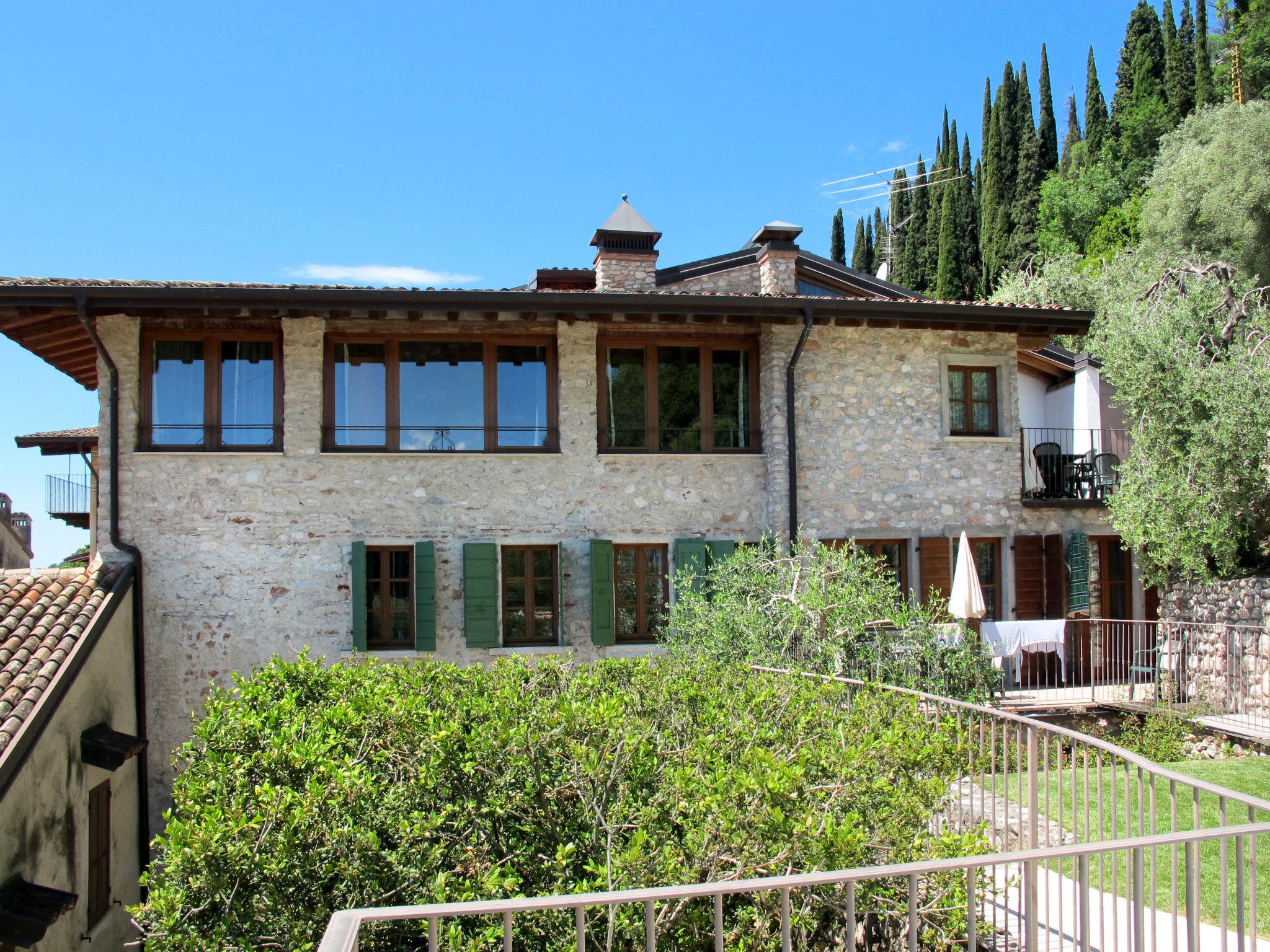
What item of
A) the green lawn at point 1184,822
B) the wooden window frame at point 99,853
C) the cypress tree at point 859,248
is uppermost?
the cypress tree at point 859,248

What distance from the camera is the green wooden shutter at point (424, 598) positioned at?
1144 cm

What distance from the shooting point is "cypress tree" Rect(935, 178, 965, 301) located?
45250 mm

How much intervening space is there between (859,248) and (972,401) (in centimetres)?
4915

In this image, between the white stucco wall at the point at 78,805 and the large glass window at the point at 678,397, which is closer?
the white stucco wall at the point at 78,805

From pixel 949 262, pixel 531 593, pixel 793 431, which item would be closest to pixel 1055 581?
pixel 793 431

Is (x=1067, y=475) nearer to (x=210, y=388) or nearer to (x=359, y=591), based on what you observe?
(x=359, y=591)

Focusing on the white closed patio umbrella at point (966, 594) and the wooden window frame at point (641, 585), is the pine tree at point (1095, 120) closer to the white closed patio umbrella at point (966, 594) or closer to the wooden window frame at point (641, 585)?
the white closed patio umbrella at point (966, 594)

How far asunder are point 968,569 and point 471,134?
43.3 feet

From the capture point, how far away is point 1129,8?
46688mm

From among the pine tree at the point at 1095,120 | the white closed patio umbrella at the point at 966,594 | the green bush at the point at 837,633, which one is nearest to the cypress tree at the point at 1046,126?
the pine tree at the point at 1095,120

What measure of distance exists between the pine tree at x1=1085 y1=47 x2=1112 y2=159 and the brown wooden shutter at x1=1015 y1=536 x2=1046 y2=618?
3820cm

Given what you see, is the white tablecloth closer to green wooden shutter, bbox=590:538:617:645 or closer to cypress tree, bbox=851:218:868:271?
green wooden shutter, bbox=590:538:617:645

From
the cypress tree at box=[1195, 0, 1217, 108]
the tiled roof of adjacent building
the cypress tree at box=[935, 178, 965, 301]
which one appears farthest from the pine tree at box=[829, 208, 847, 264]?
the tiled roof of adjacent building

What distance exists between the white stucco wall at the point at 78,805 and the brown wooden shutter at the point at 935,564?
394 inches
